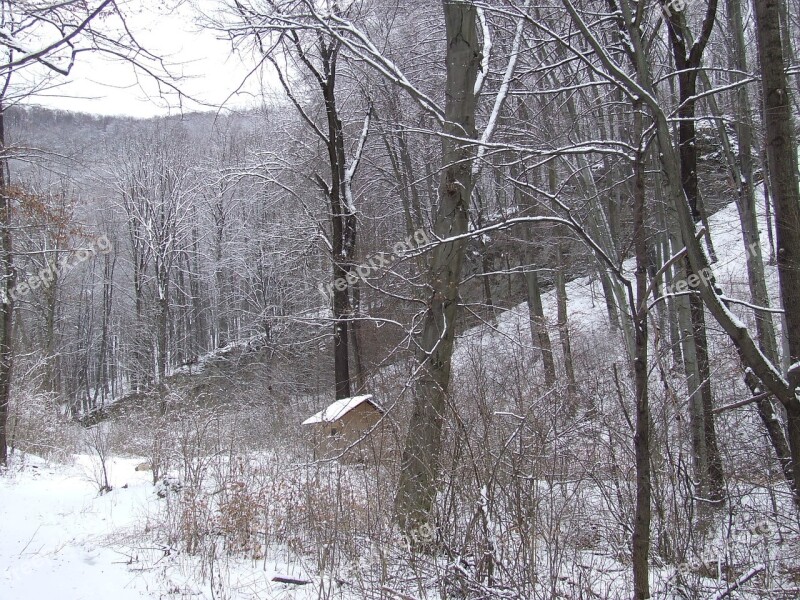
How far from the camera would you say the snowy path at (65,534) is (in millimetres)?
4090

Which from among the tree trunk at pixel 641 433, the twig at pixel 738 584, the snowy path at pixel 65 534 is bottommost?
the snowy path at pixel 65 534

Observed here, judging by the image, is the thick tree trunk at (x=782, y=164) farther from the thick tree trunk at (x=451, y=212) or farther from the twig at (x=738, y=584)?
the thick tree trunk at (x=451, y=212)

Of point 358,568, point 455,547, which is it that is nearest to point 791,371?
point 455,547

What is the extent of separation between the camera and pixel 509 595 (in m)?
2.91

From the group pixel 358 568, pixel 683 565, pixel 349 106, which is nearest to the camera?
pixel 683 565

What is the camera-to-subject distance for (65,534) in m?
5.63

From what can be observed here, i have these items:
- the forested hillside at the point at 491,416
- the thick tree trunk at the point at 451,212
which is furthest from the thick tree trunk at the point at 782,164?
the thick tree trunk at the point at 451,212

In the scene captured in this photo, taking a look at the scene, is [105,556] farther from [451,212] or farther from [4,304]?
[4,304]

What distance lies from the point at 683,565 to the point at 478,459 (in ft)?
4.29

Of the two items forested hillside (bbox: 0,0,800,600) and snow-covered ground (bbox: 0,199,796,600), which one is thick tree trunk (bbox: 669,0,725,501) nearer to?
forested hillside (bbox: 0,0,800,600)

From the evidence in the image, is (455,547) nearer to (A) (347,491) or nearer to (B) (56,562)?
(A) (347,491)

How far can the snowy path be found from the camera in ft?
13.4

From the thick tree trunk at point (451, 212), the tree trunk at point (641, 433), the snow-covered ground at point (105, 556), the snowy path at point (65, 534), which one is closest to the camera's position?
the tree trunk at point (641, 433)

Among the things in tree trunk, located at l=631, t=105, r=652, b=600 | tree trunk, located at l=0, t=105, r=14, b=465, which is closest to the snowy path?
tree trunk, located at l=0, t=105, r=14, b=465
